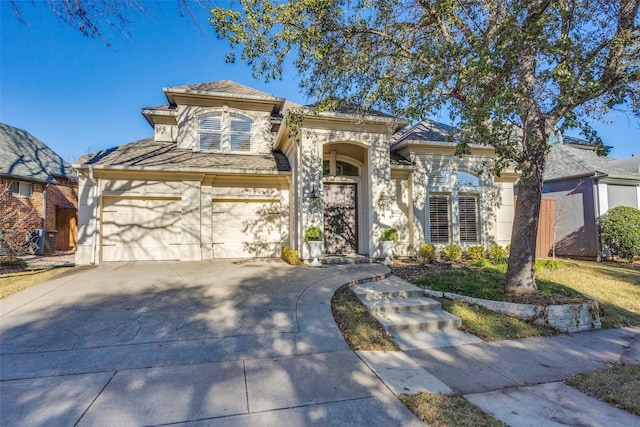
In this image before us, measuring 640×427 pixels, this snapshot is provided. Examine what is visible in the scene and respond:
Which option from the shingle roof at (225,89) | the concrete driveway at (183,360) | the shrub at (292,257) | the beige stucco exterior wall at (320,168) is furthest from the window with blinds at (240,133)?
the concrete driveway at (183,360)

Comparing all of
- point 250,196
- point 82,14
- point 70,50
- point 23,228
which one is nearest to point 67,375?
point 82,14

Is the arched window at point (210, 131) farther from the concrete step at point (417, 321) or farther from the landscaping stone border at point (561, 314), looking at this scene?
the landscaping stone border at point (561, 314)

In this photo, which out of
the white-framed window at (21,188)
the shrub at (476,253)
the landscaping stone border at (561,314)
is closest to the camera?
the landscaping stone border at (561,314)

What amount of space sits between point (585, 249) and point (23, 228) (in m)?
21.8

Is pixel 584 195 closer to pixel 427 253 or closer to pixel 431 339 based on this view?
pixel 427 253

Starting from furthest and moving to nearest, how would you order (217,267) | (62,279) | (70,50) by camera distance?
(217,267), (62,279), (70,50)

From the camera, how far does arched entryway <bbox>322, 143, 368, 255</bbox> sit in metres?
10.6

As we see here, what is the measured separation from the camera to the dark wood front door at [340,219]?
10.6 metres

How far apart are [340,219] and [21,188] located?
1561cm

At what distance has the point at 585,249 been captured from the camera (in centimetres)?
Result: 1245

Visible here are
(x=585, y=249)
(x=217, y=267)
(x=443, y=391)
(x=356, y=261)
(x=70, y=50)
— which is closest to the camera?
(x=443, y=391)

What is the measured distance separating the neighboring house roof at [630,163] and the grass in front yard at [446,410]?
56.6 ft

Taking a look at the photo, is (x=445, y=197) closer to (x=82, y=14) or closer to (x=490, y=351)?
(x=490, y=351)

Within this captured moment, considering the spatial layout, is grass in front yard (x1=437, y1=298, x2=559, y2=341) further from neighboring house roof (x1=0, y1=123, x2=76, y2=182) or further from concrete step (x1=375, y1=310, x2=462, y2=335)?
neighboring house roof (x1=0, y1=123, x2=76, y2=182)
